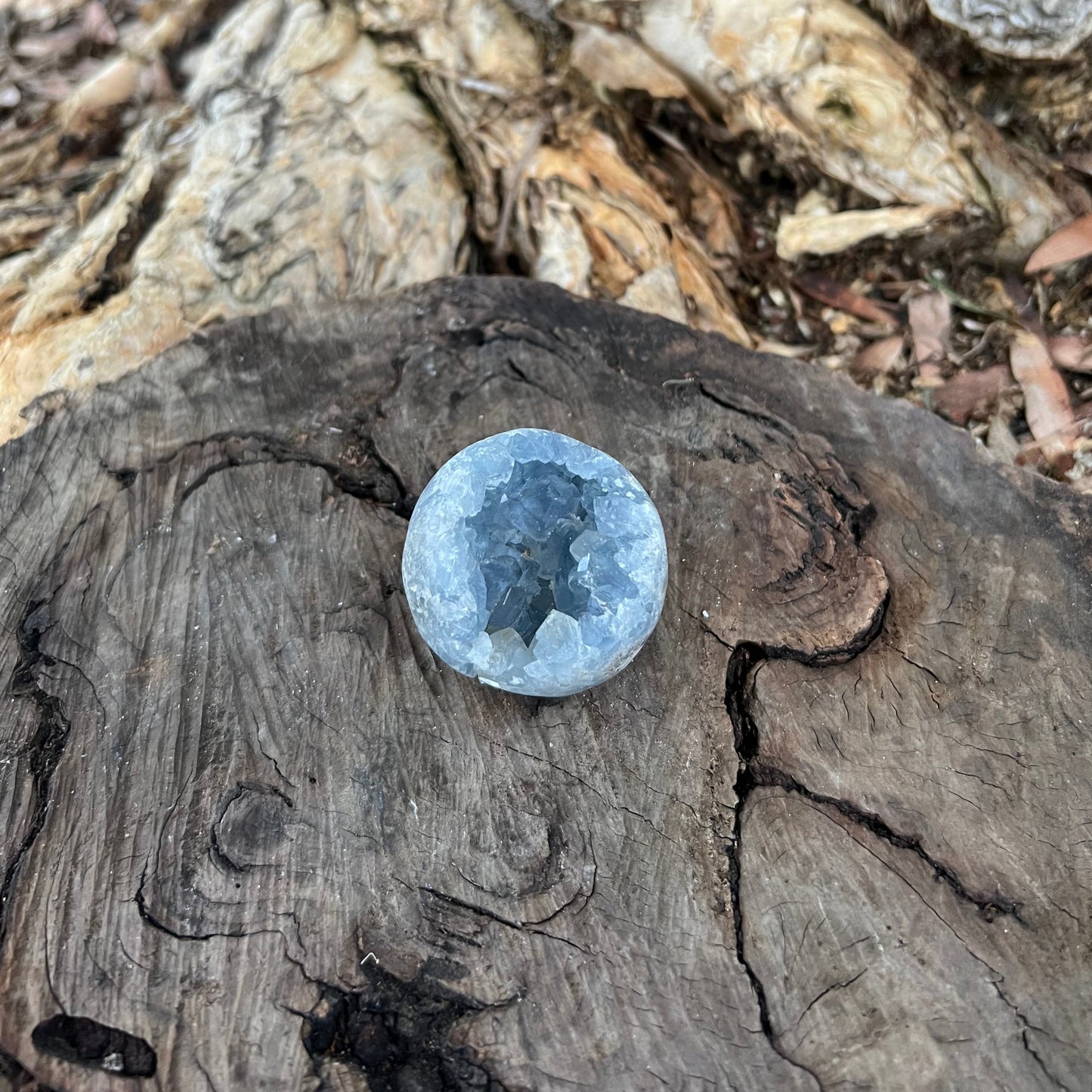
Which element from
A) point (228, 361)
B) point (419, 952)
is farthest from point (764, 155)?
point (419, 952)

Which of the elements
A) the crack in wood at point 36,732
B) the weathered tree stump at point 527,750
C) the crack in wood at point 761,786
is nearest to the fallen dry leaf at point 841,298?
Answer: the weathered tree stump at point 527,750

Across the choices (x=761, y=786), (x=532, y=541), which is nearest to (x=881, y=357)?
(x=532, y=541)

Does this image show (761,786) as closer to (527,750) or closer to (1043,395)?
(527,750)

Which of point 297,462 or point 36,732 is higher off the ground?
point 297,462

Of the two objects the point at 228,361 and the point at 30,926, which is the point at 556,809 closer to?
the point at 30,926

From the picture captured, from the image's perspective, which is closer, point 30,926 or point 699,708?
point 30,926

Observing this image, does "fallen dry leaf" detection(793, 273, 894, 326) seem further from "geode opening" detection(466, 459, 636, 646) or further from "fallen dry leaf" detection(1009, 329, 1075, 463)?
"geode opening" detection(466, 459, 636, 646)
